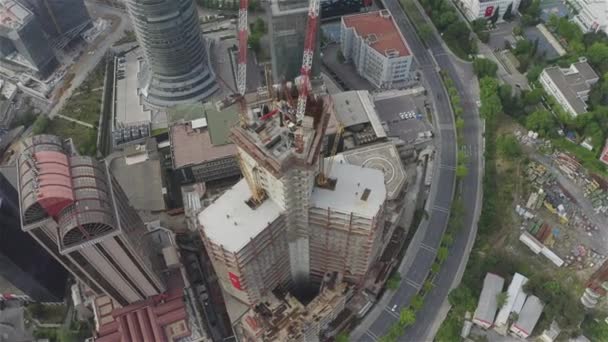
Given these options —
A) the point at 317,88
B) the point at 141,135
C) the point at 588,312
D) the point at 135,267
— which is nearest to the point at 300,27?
the point at 317,88

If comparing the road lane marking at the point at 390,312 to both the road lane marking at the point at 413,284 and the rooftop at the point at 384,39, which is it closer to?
the road lane marking at the point at 413,284

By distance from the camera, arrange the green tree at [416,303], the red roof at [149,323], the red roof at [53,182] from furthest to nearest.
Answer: the green tree at [416,303], the red roof at [149,323], the red roof at [53,182]

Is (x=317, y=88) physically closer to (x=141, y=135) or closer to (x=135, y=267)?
(x=141, y=135)

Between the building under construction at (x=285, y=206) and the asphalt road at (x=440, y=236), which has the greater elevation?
the building under construction at (x=285, y=206)

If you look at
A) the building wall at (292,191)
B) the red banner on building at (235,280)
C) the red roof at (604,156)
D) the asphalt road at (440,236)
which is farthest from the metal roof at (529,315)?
the red banner on building at (235,280)

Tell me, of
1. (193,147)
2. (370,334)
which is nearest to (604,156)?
(370,334)

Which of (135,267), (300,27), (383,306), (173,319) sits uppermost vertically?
(300,27)

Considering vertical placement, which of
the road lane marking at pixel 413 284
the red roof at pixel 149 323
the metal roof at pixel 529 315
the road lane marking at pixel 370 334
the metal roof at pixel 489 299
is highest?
the red roof at pixel 149 323
